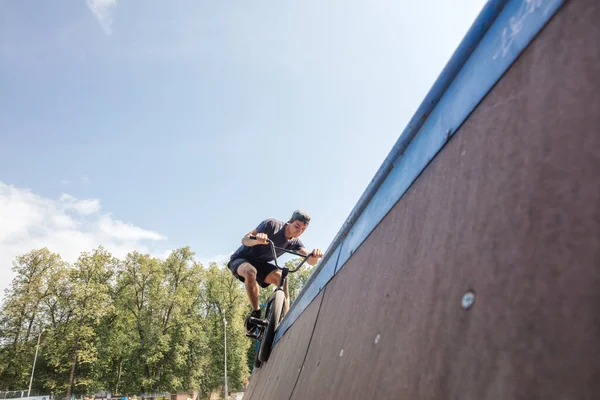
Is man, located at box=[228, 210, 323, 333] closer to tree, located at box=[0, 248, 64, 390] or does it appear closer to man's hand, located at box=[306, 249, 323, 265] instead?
man's hand, located at box=[306, 249, 323, 265]

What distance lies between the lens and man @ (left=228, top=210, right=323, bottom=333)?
4.01m

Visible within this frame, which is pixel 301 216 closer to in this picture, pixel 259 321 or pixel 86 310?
pixel 259 321

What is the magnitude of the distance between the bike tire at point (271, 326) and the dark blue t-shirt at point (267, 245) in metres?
0.63

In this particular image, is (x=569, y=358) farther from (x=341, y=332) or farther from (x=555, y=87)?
(x=341, y=332)

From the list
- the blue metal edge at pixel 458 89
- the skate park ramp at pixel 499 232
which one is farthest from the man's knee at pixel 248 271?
the skate park ramp at pixel 499 232

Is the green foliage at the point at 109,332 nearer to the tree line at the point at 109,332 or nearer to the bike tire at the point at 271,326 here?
the tree line at the point at 109,332

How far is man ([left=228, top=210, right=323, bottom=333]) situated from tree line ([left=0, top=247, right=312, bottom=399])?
27.8 metres

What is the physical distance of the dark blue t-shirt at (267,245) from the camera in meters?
4.22

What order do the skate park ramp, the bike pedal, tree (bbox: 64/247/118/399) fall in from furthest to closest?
1. tree (bbox: 64/247/118/399)
2. the bike pedal
3. the skate park ramp

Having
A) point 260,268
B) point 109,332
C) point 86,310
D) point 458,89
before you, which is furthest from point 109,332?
point 458,89

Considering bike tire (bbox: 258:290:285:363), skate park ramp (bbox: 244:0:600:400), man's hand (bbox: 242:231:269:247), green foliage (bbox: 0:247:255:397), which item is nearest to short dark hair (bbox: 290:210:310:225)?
man's hand (bbox: 242:231:269:247)

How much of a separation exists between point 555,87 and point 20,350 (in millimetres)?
36050

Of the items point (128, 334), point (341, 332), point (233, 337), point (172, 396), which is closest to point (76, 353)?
point (128, 334)

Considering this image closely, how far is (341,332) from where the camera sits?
4.17 ft
